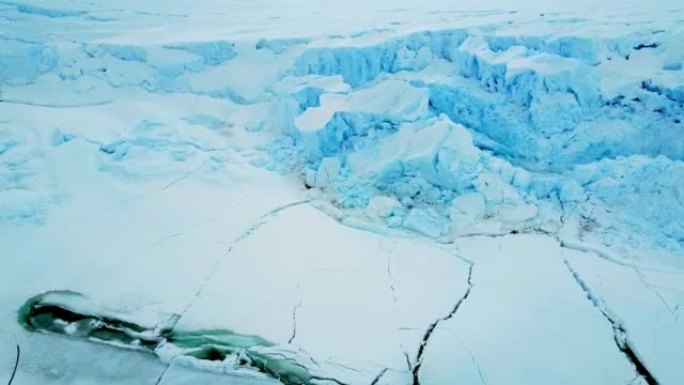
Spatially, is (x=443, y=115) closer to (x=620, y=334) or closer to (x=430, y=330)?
(x=430, y=330)

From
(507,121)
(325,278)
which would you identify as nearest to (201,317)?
(325,278)

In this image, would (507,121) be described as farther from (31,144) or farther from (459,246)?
(31,144)

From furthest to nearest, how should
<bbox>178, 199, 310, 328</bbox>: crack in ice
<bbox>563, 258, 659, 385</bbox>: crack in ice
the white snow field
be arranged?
<bbox>178, 199, 310, 328</bbox>: crack in ice
the white snow field
<bbox>563, 258, 659, 385</bbox>: crack in ice

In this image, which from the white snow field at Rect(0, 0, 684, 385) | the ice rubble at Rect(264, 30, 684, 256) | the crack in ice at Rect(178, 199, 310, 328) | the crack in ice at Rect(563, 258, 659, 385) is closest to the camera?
the crack in ice at Rect(563, 258, 659, 385)

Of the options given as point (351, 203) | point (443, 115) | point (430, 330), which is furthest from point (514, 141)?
point (430, 330)

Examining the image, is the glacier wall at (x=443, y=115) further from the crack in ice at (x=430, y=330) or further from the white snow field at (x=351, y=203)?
the crack in ice at (x=430, y=330)

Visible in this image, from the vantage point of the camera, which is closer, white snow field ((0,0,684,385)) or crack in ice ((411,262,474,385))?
crack in ice ((411,262,474,385))

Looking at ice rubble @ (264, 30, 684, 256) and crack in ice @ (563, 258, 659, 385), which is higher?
ice rubble @ (264, 30, 684, 256)

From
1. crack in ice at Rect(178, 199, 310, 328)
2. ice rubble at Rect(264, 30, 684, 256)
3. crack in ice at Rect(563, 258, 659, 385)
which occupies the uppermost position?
ice rubble at Rect(264, 30, 684, 256)

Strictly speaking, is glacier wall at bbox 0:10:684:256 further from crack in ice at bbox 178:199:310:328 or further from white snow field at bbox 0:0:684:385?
crack in ice at bbox 178:199:310:328

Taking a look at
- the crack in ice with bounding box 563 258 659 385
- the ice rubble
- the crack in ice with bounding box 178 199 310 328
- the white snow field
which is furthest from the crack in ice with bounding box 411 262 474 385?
the crack in ice with bounding box 178 199 310 328
